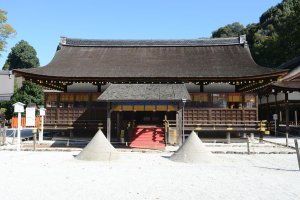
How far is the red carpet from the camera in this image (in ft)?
56.5

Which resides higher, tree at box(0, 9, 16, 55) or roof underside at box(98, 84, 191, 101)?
tree at box(0, 9, 16, 55)

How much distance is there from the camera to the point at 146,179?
901 centimetres

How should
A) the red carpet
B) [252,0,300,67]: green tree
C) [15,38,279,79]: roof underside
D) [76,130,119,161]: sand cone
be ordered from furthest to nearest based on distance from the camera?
[252,0,300,67]: green tree, [15,38,279,79]: roof underside, the red carpet, [76,130,119,161]: sand cone

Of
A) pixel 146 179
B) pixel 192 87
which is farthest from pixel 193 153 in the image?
pixel 192 87

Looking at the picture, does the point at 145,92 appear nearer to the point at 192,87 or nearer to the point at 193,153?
the point at 192,87

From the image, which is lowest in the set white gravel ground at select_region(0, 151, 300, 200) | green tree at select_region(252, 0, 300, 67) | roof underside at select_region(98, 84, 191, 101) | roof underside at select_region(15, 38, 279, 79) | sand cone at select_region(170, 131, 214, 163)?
white gravel ground at select_region(0, 151, 300, 200)

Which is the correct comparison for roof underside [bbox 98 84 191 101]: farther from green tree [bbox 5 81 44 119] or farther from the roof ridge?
green tree [bbox 5 81 44 119]

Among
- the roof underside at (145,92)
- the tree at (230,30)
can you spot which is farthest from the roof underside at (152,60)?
the tree at (230,30)

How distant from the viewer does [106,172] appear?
10062 millimetres

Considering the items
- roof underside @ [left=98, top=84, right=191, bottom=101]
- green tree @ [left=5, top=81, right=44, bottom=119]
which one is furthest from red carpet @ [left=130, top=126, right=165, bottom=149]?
green tree @ [left=5, top=81, right=44, bottom=119]

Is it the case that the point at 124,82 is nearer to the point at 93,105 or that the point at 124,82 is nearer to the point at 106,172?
the point at 93,105

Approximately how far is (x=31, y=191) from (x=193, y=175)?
4.94m

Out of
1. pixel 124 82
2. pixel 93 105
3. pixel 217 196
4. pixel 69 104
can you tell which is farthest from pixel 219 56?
pixel 217 196

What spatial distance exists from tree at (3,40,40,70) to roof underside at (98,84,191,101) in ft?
199
